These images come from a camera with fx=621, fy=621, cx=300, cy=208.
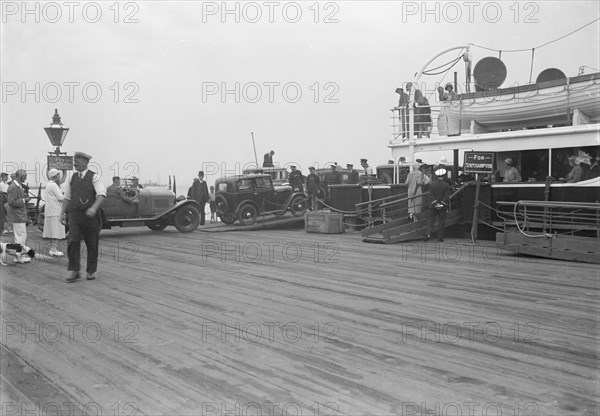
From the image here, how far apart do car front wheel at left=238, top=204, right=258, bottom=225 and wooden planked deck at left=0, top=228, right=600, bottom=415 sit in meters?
9.21

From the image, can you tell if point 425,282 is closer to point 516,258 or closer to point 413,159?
point 516,258

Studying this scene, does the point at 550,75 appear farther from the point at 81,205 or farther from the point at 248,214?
the point at 81,205

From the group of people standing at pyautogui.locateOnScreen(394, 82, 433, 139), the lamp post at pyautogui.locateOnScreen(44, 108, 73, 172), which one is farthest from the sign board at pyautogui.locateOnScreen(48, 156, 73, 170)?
the group of people standing at pyautogui.locateOnScreen(394, 82, 433, 139)

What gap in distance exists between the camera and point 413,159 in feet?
56.4

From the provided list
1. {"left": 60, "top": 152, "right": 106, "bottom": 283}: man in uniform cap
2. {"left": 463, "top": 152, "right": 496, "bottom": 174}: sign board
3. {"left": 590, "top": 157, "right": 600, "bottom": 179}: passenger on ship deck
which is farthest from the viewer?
{"left": 463, "top": 152, "right": 496, "bottom": 174}: sign board

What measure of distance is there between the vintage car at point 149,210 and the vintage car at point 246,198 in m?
1.15

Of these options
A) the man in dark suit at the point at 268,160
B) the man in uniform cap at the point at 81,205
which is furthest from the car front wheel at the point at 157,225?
the man in uniform cap at the point at 81,205

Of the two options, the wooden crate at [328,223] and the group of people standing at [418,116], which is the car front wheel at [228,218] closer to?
the wooden crate at [328,223]

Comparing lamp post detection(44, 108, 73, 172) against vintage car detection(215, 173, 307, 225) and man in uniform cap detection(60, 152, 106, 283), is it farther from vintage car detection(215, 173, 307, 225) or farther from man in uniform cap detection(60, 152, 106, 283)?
man in uniform cap detection(60, 152, 106, 283)

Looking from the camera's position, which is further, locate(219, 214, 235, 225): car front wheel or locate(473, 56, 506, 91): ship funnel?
locate(219, 214, 235, 225): car front wheel

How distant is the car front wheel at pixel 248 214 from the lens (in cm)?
1922

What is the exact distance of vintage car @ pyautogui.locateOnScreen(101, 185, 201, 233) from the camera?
16391mm

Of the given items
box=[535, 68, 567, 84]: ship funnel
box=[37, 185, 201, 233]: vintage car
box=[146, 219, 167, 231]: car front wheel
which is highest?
box=[535, 68, 567, 84]: ship funnel

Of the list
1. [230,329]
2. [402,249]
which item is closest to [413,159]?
[402,249]
